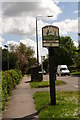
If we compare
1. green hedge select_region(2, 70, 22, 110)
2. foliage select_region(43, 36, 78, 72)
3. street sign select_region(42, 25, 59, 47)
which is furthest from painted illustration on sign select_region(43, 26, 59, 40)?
foliage select_region(43, 36, 78, 72)

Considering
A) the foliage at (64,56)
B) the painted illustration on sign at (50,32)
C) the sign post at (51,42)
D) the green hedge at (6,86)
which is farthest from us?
the foliage at (64,56)

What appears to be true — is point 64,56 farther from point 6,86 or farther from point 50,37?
point 50,37

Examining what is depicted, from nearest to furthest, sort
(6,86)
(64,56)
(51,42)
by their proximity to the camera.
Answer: (51,42) < (6,86) < (64,56)

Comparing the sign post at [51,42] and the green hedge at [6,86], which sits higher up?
the sign post at [51,42]

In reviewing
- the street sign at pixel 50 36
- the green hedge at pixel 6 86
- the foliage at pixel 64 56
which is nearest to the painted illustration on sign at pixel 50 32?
the street sign at pixel 50 36

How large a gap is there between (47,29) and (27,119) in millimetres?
4350

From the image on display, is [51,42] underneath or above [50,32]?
underneath

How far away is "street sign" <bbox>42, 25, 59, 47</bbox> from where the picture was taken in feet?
36.7

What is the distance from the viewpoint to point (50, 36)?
1128 centimetres

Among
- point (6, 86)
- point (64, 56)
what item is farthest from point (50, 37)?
point (64, 56)

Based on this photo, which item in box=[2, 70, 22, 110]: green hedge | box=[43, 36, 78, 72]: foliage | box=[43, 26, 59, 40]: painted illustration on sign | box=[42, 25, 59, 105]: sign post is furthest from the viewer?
box=[43, 36, 78, 72]: foliage

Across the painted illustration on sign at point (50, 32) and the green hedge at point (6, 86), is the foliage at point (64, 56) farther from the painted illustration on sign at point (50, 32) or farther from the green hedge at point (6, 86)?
the painted illustration on sign at point (50, 32)

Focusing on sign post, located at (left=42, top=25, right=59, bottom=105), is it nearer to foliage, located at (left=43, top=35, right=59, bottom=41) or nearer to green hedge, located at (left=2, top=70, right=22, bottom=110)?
foliage, located at (left=43, top=35, right=59, bottom=41)

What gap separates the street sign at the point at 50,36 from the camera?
1117cm
